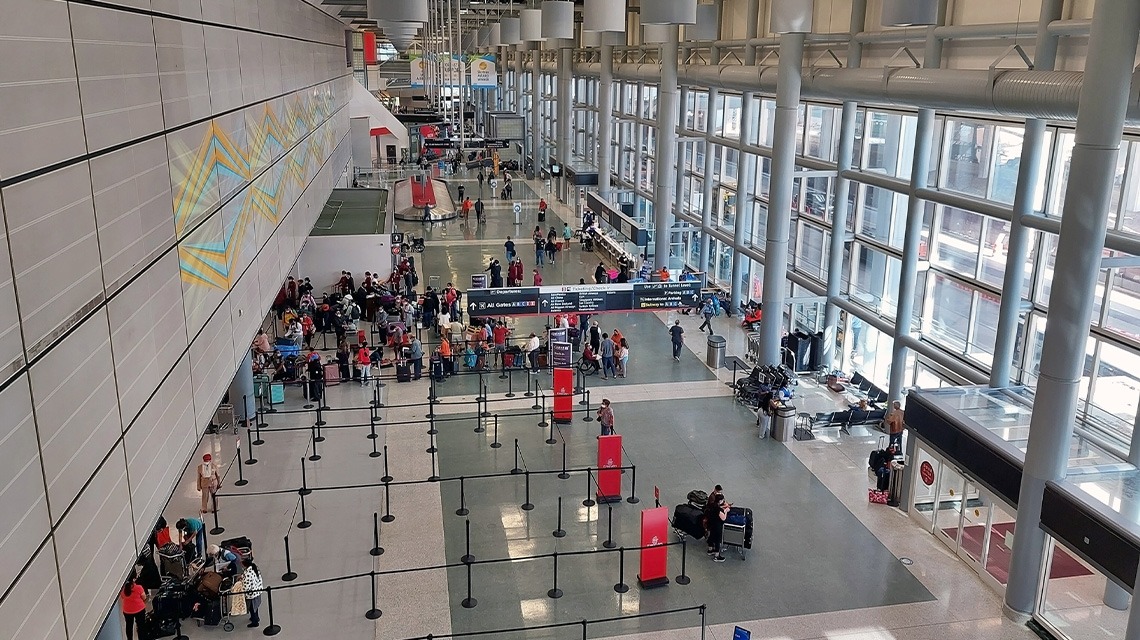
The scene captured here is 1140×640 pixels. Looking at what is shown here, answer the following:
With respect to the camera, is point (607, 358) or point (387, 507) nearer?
point (387, 507)

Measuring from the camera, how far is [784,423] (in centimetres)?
1808

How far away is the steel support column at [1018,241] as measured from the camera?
47.5 ft

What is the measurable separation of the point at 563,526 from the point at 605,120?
2727cm

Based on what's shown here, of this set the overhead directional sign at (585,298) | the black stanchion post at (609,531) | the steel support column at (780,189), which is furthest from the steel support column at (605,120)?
the black stanchion post at (609,531)

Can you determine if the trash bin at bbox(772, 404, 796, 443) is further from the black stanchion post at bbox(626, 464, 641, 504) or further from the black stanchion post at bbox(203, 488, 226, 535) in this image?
the black stanchion post at bbox(203, 488, 226, 535)

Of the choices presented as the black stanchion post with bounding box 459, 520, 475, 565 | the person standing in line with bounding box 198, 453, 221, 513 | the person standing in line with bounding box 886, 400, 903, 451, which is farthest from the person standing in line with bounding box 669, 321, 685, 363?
the person standing in line with bounding box 198, 453, 221, 513

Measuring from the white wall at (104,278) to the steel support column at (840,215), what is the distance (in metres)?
13.7

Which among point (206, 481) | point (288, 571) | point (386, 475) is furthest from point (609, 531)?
point (206, 481)

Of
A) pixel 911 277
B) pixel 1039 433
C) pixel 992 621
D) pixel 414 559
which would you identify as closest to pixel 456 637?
pixel 414 559

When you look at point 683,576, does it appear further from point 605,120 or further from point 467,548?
point 605,120

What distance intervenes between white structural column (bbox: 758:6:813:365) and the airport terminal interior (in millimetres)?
104

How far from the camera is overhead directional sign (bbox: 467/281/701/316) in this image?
20344 mm

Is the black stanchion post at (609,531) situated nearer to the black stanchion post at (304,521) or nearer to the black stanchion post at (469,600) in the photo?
the black stanchion post at (469,600)

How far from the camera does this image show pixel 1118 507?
35.8 feet
